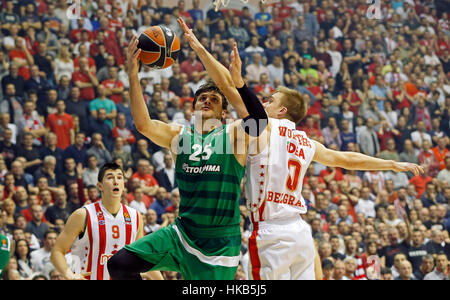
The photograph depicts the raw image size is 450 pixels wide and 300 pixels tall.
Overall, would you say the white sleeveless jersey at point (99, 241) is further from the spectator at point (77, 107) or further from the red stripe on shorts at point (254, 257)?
the spectator at point (77, 107)

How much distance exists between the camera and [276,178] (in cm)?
553

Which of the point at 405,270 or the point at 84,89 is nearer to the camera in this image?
the point at 405,270

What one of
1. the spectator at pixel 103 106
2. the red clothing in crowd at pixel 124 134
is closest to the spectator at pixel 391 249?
the red clothing in crowd at pixel 124 134

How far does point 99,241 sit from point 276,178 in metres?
2.33

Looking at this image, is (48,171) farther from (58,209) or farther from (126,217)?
(126,217)

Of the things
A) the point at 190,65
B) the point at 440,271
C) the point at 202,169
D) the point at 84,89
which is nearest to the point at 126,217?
the point at 202,169

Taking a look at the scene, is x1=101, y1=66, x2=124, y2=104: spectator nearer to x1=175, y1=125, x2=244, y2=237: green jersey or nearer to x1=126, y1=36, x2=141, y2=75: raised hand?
x1=126, y1=36, x2=141, y2=75: raised hand

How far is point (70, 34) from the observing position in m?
14.0

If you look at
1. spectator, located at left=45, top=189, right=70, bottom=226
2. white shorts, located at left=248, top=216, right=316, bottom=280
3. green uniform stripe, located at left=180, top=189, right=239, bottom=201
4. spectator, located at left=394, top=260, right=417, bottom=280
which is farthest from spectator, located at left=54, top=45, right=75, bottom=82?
white shorts, located at left=248, top=216, right=316, bottom=280

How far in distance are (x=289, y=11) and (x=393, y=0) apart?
119 inches

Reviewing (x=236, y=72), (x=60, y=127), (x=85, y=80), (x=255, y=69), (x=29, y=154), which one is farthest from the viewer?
(x=255, y=69)
